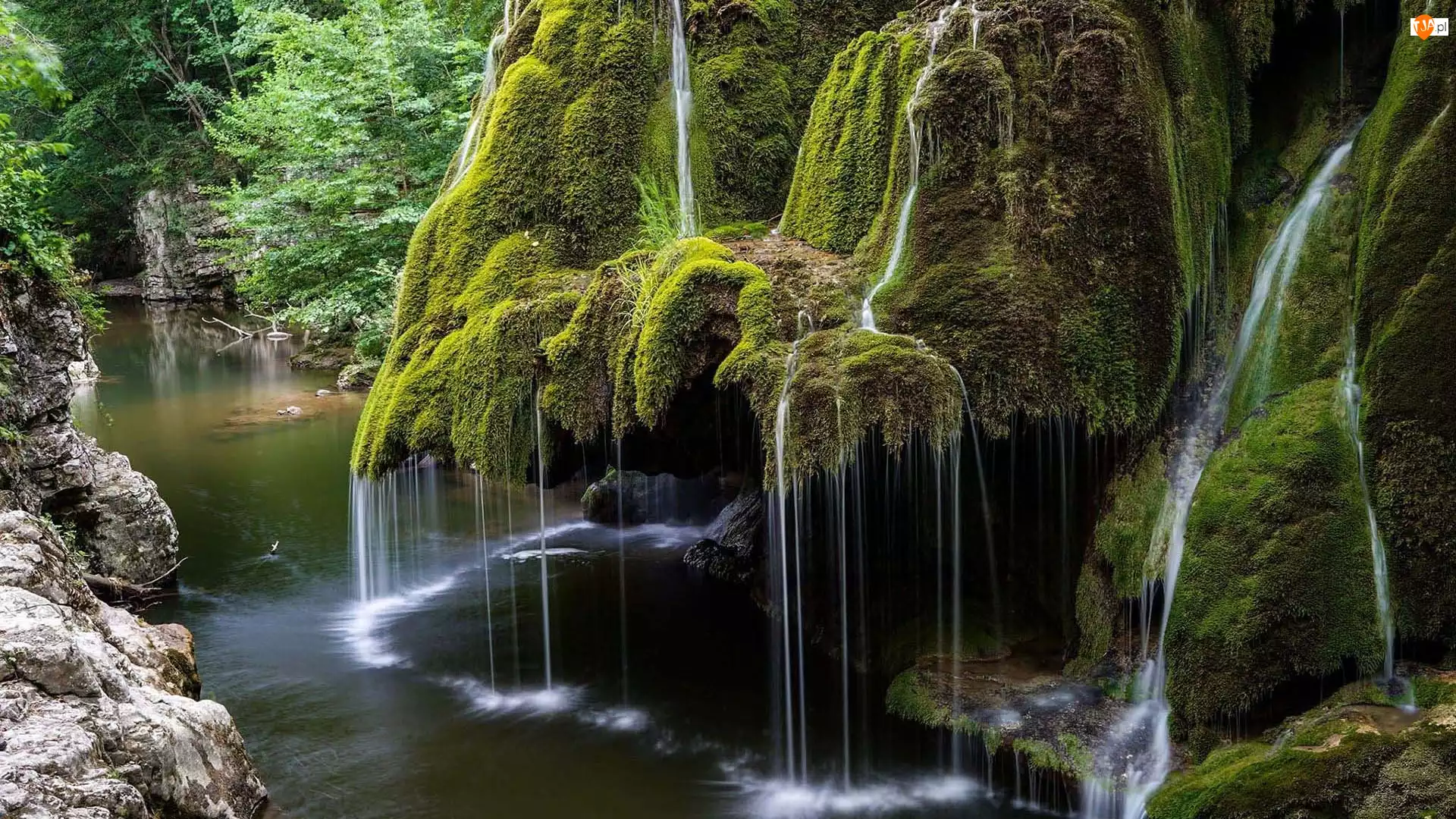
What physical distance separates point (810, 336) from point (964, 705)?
301 centimetres

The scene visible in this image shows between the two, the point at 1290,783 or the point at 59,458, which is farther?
the point at 59,458

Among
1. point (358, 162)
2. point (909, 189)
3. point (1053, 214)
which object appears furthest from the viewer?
point (358, 162)

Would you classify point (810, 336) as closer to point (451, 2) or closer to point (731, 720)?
point (731, 720)

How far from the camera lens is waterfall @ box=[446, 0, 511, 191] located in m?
11.7

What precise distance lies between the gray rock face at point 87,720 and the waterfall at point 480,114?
5.43 metres

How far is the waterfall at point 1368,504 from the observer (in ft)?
22.8

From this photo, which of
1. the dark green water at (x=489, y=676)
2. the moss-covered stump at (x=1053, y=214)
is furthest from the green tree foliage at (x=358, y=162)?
the moss-covered stump at (x=1053, y=214)

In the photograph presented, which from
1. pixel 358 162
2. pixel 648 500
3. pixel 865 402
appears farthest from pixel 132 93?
pixel 865 402

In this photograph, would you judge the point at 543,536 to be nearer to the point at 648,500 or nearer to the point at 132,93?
the point at 648,500

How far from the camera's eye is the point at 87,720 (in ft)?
19.4

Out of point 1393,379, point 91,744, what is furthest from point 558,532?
point 1393,379

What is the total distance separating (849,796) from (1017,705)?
1.41 m

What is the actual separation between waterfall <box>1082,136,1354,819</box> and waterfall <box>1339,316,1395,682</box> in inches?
25.8

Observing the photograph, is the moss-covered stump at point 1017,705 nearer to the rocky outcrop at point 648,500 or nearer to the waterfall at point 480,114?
the rocky outcrop at point 648,500
